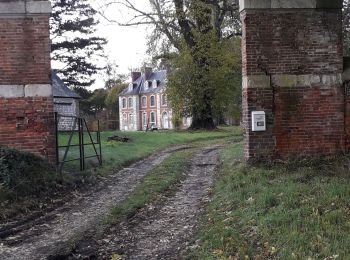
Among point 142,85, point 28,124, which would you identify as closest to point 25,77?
point 28,124

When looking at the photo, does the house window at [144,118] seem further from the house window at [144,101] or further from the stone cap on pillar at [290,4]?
the stone cap on pillar at [290,4]

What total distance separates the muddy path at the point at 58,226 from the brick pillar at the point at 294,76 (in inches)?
148

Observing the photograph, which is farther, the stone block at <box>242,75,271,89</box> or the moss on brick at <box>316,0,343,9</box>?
the moss on brick at <box>316,0,343,9</box>

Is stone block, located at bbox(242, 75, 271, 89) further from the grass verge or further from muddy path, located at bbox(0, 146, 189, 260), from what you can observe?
muddy path, located at bbox(0, 146, 189, 260)

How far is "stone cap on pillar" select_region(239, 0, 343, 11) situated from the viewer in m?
11.4

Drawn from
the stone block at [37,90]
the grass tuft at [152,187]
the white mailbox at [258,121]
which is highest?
the stone block at [37,90]

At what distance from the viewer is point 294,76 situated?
11648 mm

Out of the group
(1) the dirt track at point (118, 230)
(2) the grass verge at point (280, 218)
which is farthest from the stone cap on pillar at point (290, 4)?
(1) the dirt track at point (118, 230)

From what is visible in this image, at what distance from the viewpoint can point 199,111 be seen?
36.2 metres

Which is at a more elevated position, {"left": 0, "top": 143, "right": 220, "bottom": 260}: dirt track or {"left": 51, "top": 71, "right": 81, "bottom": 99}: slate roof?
{"left": 51, "top": 71, "right": 81, "bottom": 99}: slate roof

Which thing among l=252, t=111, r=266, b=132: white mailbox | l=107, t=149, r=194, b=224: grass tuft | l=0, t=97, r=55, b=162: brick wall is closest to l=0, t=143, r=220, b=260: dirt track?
l=107, t=149, r=194, b=224: grass tuft

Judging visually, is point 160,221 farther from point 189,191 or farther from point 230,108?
point 230,108

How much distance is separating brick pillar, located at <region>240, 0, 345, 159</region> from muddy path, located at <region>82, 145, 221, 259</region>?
243 cm

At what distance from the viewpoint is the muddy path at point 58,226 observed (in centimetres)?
692
